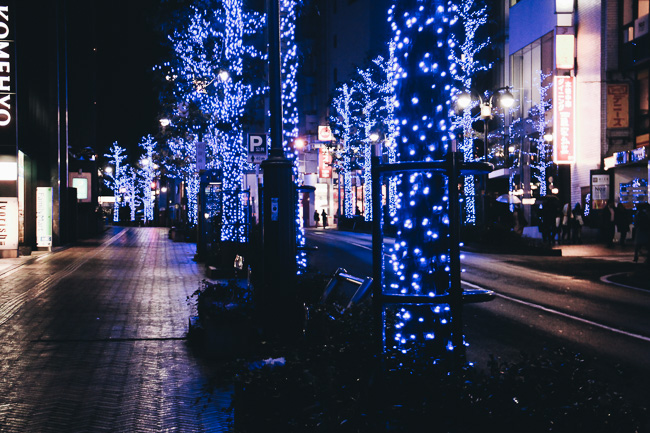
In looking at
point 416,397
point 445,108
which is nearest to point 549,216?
point 445,108

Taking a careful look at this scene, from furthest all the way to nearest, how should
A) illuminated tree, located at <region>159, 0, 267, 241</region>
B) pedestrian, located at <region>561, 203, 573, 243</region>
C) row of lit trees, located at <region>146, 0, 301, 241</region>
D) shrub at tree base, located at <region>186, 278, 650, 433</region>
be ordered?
pedestrian, located at <region>561, 203, 573, 243</region>, illuminated tree, located at <region>159, 0, 267, 241</region>, row of lit trees, located at <region>146, 0, 301, 241</region>, shrub at tree base, located at <region>186, 278, 650, 433</region>

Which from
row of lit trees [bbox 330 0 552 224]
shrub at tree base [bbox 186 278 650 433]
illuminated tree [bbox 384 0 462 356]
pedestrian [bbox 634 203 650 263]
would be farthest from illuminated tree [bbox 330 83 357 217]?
shrub at tree base [bbox 186 278 650 433]

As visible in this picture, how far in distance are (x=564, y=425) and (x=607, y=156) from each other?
33.3m

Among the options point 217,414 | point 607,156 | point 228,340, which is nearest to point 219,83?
point 607,156

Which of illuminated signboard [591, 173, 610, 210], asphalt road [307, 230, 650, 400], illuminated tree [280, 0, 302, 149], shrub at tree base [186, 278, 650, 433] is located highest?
illuminated tree [280, 0, 302, 149]

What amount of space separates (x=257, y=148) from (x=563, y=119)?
23.5 meters

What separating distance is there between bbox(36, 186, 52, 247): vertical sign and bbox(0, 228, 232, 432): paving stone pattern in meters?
10.2

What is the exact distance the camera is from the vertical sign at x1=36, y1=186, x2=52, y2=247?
971 inches

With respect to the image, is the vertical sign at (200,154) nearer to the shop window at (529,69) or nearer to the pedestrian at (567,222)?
the pedestrian at (567,222)

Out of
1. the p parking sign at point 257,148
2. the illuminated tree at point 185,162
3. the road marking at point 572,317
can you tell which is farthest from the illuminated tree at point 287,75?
the illuminated tree at point 185,162

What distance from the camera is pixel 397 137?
196 inches

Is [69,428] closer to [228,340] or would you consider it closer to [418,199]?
[228,340]

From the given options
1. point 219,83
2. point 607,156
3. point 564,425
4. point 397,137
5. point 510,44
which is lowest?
point 564,425

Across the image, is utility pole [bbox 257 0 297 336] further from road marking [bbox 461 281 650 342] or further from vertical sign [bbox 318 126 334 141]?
vertical sign [bbox 318 126 334 141]
